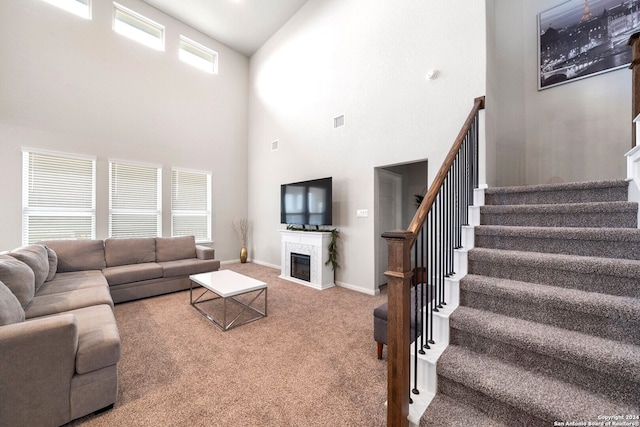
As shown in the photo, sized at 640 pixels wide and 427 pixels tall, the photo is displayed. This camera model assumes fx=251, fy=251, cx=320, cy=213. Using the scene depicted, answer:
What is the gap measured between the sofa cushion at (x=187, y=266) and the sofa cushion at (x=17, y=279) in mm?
1740

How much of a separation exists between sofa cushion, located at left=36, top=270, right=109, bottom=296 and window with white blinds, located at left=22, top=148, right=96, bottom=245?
4.21 feet

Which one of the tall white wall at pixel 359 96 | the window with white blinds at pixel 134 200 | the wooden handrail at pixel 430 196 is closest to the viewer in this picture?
the wooden handrail at pixel 430 196

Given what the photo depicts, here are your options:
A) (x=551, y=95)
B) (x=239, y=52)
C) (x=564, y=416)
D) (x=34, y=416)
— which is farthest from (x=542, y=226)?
(x=239, y=52)

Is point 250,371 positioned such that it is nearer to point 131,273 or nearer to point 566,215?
point 131,273

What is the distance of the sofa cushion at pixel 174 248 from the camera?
14.6ft

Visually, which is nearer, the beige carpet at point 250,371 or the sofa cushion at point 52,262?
the beige carpet at point 250,371

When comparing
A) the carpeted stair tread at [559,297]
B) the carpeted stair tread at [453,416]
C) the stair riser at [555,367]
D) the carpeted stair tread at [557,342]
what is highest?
the carpeted stair tread at [559,297]

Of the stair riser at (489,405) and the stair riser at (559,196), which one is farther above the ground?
the stair riser at (559,196)

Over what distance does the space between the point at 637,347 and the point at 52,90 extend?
7224mm

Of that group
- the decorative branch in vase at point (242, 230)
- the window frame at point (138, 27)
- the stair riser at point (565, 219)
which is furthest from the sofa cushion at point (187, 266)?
the window frame at point (138, 27)

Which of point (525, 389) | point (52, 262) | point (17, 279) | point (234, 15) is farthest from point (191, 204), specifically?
point (525, 389)

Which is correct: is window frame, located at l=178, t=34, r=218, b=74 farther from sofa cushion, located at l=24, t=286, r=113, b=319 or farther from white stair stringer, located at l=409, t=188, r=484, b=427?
white stair stringer, located at l=409, t=188, r=484, b=427

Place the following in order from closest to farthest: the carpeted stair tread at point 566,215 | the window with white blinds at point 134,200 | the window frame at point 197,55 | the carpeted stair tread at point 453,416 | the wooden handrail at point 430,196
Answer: the carpeted stair tread at point 453,416, the wooden handrail at point 430,196, the carpeted stair tread at point 566,215, the window with white blinds at point 134,200, the window frame at point 197,55

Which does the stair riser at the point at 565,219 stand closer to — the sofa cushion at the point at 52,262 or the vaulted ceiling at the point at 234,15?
the sofa cushion at the point at 52,262
